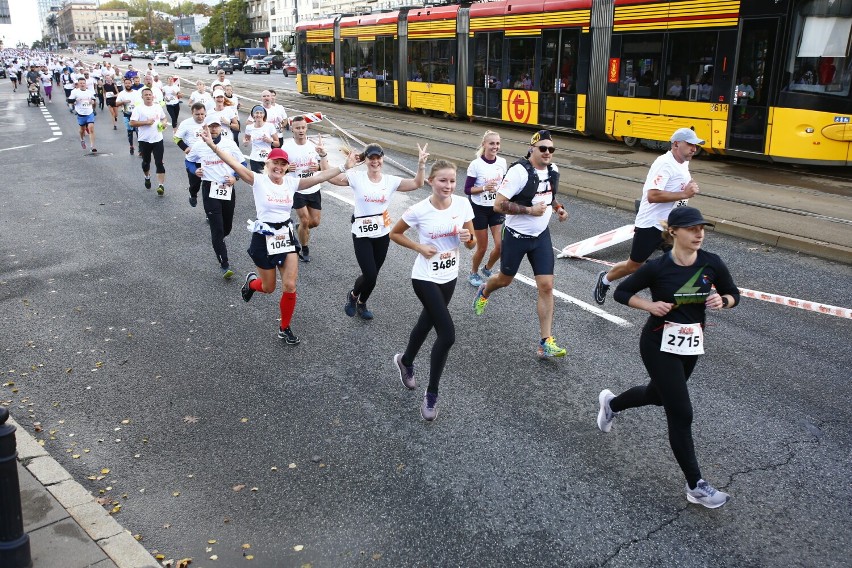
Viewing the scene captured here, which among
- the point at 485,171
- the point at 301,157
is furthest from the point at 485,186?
the point at 301,157

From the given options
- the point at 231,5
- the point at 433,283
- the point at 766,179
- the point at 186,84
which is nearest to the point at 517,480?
the point at 433,283

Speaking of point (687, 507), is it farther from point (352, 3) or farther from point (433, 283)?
point (352, 3)

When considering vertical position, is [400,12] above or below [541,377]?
above

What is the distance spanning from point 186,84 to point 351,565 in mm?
49865

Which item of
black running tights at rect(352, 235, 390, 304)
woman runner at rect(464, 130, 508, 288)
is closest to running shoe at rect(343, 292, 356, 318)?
black running tights at rect(352, 235, 390, 304)

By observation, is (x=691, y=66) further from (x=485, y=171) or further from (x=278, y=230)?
(x=278, y=230)

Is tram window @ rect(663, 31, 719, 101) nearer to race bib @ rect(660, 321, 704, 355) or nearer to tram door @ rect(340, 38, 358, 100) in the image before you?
race bib @ rect(660, 321, 704, 355)

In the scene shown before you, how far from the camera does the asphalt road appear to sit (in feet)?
13.5

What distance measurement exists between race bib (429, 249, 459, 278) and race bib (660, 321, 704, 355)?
5.86 ft

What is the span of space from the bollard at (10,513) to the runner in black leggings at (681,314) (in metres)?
3.52

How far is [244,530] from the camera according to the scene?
4.18 m

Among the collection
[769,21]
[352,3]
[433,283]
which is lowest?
[433,283]

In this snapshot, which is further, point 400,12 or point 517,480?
point 400,12

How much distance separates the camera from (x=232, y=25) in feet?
368
